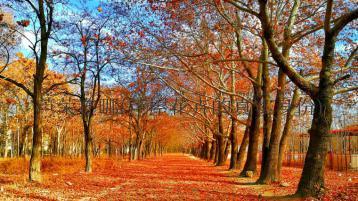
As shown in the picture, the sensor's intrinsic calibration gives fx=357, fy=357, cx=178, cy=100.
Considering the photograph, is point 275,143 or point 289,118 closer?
point 275,143

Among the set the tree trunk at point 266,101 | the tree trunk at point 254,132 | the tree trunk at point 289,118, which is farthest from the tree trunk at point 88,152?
the tree trunk at point 289,118

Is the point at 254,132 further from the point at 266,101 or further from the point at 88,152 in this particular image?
the point at 88,152

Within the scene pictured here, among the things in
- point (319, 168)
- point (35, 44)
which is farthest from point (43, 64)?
point (319, 168)

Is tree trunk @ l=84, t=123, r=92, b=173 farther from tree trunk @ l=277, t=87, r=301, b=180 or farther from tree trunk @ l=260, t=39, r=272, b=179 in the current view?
tree trunk @ l=277, t=87, r=301, b=180

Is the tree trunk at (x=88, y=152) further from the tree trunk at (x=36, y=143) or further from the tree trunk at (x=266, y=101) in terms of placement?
the tree trunk at (x=266, y=101)

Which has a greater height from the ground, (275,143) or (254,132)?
(254,132)

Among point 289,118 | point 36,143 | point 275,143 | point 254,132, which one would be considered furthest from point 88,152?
point 289,118

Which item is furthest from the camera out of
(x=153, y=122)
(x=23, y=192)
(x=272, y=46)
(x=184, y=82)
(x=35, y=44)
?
(x=153, y=122)

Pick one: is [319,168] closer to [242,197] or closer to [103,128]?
[242,197]

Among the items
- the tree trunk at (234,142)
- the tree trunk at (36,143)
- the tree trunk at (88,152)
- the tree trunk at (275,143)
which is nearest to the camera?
the tree trunk at (36,143)

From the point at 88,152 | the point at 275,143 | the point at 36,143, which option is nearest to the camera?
the point at 36,143

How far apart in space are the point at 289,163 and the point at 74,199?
2781 centimetres

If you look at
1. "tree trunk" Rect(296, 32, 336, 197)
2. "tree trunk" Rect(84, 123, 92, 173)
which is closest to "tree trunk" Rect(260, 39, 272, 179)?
"tree trunk" Rect(296, 32, 336, 197)

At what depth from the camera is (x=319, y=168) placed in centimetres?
896
